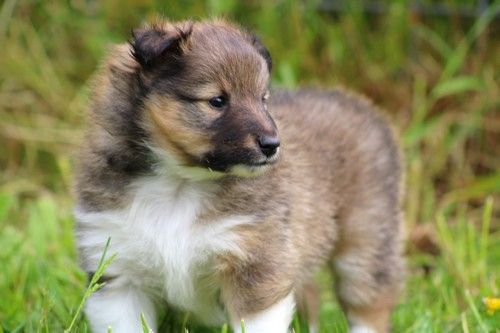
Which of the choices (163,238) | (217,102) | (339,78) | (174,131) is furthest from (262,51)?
(339,78)

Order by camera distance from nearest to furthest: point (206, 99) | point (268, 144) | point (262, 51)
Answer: point (268, 144)
point (206, 99)
point (262, 51)

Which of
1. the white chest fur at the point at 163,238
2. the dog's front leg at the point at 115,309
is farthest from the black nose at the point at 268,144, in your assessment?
the dog's front leg at the point at 115,309

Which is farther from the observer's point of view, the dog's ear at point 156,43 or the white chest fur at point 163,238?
the white chest fur at point 163,238

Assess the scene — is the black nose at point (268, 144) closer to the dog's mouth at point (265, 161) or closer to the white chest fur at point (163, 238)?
the dog's mouth at point (265, 161)

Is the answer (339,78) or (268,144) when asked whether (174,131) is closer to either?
(268,144)

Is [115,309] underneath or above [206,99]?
underneath

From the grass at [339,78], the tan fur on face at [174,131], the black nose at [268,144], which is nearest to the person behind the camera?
the black nose at [268,144]

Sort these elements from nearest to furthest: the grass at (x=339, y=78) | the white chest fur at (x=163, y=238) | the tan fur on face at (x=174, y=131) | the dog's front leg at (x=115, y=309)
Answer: the tan fur on face at (x=174, y=131) → the white chest fur at (x=163, y=238) → the dog's front leg at (x=115, y=309) → the grass at (x=339, y=78)

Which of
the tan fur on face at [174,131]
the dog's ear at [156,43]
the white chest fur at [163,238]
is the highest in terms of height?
the dog's ear at [156,43]

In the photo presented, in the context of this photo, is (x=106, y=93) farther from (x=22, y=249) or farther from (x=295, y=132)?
(x=22, y=249)

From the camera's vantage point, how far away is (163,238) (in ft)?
13.6

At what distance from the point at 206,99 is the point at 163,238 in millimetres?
608

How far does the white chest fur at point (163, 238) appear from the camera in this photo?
4152mm

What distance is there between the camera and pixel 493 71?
807 cm
